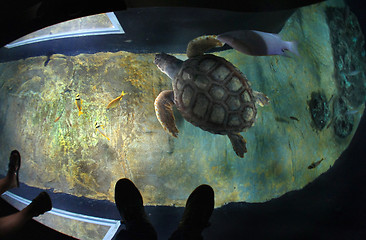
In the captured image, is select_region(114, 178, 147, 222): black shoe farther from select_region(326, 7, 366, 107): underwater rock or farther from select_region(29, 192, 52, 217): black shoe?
select_region(326, 7, 366, 107): underwater rock

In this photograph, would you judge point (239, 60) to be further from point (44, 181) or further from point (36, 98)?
point (44, 181)

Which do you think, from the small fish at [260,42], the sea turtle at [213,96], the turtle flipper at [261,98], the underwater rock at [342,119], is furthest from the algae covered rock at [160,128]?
the small fish at [260,42]

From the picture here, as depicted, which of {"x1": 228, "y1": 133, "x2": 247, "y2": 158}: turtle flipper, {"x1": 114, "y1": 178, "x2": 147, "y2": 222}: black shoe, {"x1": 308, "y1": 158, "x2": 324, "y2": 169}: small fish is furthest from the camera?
{"x1": 308, "y1": 158, "x2": 324, "y2": 169}: small fish

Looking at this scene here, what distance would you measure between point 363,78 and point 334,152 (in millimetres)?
654

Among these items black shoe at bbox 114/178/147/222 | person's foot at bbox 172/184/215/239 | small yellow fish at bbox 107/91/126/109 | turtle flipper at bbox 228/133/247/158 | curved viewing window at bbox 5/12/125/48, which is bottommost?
person's foot at bbox 172/184/215/239

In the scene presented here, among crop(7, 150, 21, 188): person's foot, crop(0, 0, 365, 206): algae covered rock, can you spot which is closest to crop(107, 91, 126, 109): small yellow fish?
crop(0, 0, 365, 206): algae covered rock

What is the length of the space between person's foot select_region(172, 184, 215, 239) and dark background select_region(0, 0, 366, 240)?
61mm

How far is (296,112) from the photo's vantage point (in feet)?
5.12

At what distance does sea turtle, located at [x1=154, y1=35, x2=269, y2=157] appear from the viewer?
1.28 meters

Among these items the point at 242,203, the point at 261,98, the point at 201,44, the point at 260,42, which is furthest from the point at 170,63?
the point at 242,203

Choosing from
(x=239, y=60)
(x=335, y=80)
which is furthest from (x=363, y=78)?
(x=239, y=60)

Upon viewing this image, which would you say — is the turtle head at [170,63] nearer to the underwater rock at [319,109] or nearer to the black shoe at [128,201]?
the black shoe at [128,201]

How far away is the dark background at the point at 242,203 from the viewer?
3.54ft

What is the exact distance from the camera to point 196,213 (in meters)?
1.21
